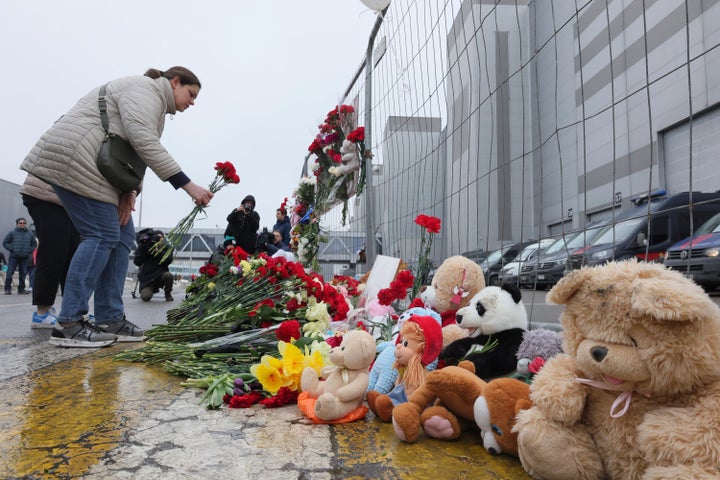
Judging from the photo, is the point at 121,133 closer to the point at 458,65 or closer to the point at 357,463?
the point at 458,65

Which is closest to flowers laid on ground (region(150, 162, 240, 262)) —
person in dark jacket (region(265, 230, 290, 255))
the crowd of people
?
the crowd of people

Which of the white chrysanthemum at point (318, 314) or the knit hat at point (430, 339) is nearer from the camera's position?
the knit hat at point (430, 339)

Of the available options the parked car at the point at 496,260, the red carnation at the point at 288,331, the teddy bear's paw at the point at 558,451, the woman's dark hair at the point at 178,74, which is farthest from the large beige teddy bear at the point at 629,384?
the woman's dark hair at the point at 178,74

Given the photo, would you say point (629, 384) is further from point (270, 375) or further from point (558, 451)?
point (270, 375)

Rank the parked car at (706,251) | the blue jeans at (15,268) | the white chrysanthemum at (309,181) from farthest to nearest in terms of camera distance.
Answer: the blue jeans at (15,268)
the white chrysanthemum at (309,181)
the parked car at (706,251)

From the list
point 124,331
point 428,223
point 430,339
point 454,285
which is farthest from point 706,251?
point 124,331

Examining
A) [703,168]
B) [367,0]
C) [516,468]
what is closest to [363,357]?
[516,468]

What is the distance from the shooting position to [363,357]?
1725 millimetres

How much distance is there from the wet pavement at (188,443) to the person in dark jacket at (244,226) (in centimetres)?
499

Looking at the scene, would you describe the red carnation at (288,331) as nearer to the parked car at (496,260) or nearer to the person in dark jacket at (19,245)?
the parked car at (496,260)

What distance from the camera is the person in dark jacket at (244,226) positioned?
23.2 feet

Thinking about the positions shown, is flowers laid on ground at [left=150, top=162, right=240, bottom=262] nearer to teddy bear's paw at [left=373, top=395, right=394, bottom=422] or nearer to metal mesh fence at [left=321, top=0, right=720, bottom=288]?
metal mesh fence at [left=321, top=0, right=720, bottom=288]

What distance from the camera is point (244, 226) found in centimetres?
712

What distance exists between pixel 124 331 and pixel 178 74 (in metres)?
1.87
